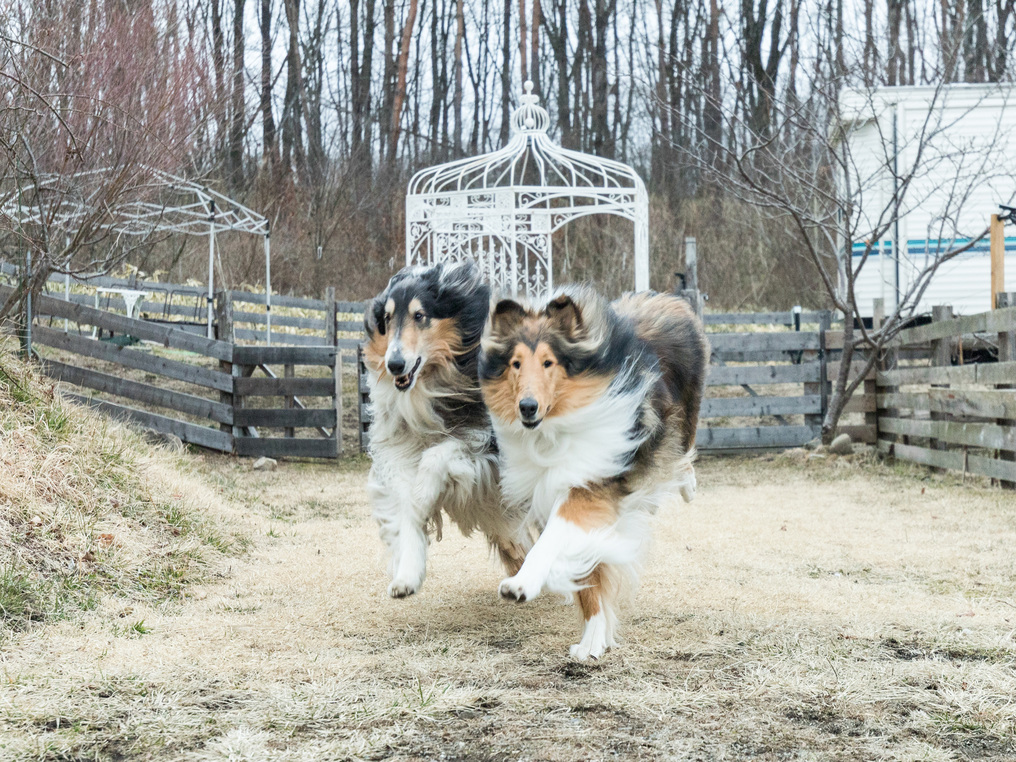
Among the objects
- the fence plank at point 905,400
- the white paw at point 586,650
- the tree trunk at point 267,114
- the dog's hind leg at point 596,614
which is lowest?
the white paw at point 586,650

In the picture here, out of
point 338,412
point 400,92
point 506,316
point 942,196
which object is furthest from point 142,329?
point 400,92

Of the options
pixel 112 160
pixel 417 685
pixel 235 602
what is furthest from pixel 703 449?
pixel 417 685

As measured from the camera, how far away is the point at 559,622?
4.21m

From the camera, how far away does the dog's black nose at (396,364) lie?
4.12 m

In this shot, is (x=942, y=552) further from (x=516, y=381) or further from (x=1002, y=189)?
(x=1002, y=189)

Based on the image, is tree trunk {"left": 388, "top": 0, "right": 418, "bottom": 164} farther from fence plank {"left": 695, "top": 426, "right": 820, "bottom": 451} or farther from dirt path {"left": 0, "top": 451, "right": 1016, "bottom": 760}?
dirt path {"left": 0, "top": 451, "right": 1016, "bottom": 760}

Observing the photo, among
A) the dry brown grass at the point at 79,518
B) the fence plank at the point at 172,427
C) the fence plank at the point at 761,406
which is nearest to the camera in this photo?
the dry brown grass at the point at 79,518

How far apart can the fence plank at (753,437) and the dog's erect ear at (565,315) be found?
290 inches

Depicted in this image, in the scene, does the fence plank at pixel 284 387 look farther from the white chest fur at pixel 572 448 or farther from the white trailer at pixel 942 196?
the white trailer at pixel 942 196

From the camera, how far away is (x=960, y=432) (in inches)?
323

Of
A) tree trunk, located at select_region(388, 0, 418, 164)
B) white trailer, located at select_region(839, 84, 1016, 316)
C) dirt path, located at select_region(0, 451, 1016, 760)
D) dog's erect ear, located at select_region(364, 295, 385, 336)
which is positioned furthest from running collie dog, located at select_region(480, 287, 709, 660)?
tree trunk, located at select_region(388, 0, 418, 164)

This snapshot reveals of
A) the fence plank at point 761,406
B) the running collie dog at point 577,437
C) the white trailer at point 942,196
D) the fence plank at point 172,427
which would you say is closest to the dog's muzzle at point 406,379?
the running collie dog at point 577,437

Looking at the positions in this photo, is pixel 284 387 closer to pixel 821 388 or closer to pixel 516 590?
pixel 821 388

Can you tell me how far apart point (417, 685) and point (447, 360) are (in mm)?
1561
